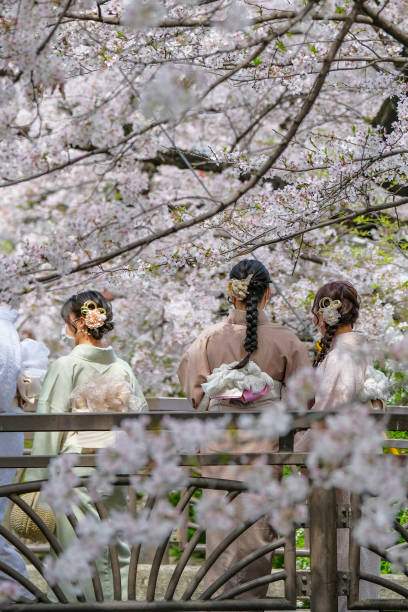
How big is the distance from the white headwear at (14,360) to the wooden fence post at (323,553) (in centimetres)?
184

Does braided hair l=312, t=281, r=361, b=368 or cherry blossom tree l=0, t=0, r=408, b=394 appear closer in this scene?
cherry blossom tree l=0, t=0, r=408, b=394

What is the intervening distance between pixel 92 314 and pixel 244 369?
2.79ft

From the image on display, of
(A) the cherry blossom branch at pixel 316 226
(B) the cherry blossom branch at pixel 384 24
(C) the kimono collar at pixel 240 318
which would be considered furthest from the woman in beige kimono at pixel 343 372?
(B) the cherry blossom branch at pixel 384 24

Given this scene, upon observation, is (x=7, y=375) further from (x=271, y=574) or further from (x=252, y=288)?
(x=271, y=574)

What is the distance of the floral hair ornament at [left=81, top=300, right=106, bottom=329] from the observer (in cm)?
400

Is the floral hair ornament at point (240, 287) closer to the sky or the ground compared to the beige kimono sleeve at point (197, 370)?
closer to the sky

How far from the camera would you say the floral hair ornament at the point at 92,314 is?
400 cm

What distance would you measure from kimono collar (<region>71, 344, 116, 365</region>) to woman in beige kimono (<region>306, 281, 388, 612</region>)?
1060mm

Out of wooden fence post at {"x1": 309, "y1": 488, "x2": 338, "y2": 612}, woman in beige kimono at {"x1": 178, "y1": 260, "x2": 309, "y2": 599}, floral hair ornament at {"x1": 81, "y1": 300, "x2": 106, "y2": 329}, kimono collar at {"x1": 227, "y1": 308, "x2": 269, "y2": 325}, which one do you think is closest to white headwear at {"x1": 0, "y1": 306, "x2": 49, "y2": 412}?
floral hair ornament at {"x1": 81, "y1": 300, "x2": 106, "y2": 329}

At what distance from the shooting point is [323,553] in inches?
111

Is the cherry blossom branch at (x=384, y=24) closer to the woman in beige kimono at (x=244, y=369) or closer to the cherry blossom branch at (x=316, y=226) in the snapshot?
the cherry blossom branch at (x=316, y=226)

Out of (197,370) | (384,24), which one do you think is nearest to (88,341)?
(197,370)

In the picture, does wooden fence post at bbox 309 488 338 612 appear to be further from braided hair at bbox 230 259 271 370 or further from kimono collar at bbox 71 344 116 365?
kimono collar at bbox 71 344 116 365

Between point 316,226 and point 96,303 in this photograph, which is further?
point 96,303
